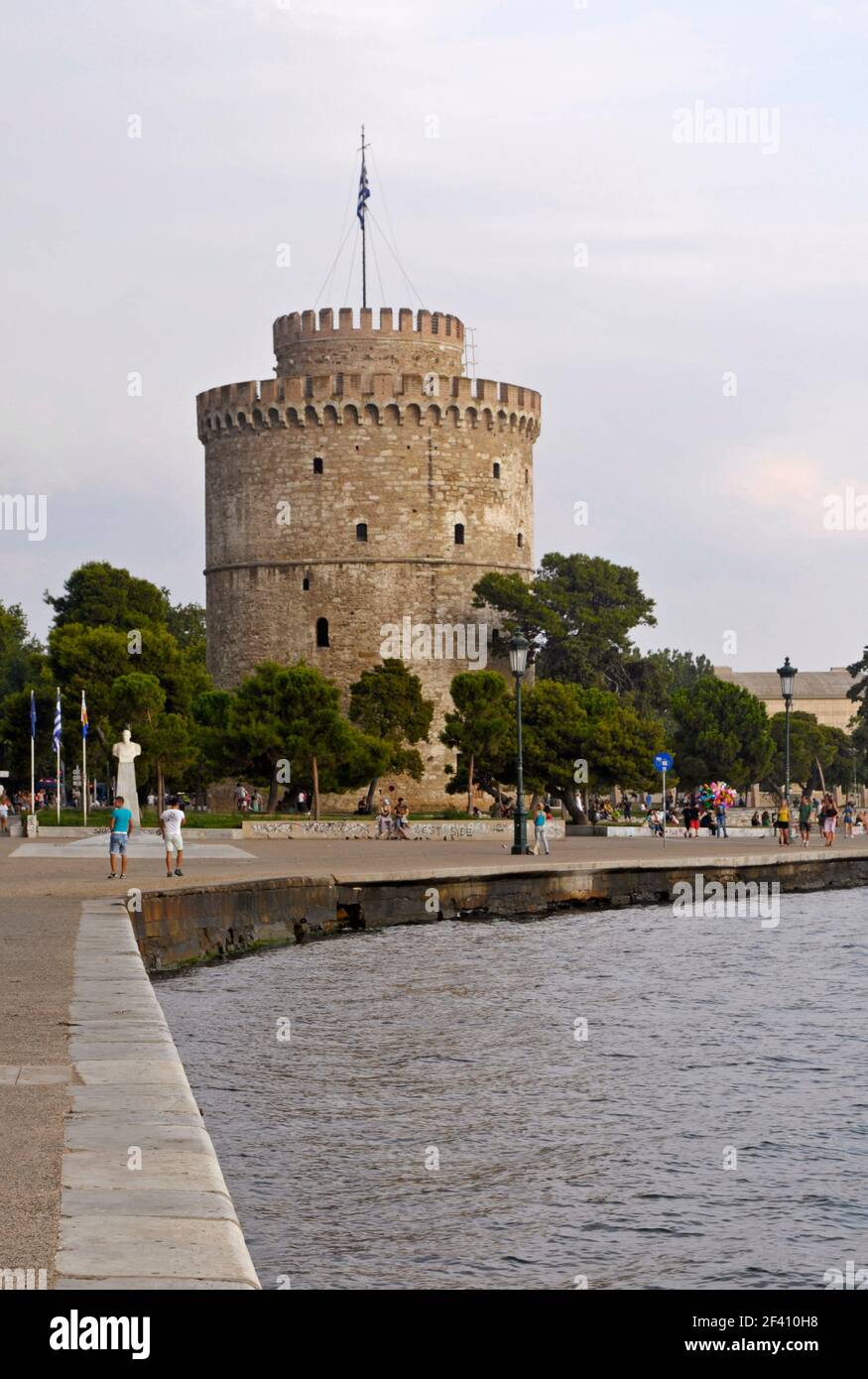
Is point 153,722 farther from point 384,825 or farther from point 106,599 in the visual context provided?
point 106,599

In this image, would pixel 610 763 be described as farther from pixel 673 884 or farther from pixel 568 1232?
pixel 568 1232

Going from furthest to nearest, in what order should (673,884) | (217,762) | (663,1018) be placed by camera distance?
(217,762) < (673,884) < (663,1018)

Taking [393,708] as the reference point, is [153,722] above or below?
below

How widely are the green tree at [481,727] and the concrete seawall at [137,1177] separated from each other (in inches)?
1596

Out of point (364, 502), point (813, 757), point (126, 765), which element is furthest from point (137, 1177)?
point (813, 757)

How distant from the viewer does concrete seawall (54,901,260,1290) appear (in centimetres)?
558

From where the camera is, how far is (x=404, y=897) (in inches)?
974

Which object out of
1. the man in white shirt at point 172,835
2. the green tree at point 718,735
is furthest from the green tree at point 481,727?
the man in white shirt at point 172,835

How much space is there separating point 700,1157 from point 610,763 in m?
41.3

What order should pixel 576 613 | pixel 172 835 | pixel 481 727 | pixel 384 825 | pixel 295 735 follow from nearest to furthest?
pixel 172 835
pixel 384 825
pixel 295 735
pixel 481 727
pixel 576 613

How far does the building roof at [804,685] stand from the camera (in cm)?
15400

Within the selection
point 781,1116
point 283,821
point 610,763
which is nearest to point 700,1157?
point 781,1116

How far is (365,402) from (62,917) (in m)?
44.3
